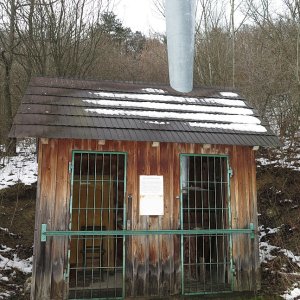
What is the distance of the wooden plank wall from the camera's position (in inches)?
214

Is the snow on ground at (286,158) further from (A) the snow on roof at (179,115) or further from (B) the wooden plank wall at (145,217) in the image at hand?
(B) the wooden plank wall at (145,217)

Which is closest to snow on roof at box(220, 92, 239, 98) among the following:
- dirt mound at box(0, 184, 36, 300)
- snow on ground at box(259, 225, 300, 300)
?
snow on ground at box(259, 225, 300, 300)

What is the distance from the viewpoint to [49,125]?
544 centimetres

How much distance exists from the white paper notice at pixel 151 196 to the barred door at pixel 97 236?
327 mm

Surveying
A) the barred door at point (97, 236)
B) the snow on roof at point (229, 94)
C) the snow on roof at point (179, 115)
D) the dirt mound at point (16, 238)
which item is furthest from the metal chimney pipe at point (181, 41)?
the dirt mound at point (16, 238)

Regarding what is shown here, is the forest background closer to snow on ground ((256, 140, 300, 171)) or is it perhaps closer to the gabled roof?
snow on ground ((256, 140, 300, 171))

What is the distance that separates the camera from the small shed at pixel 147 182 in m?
5.48

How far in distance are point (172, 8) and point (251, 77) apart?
6529mm

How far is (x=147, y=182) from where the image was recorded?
5914 millimetres

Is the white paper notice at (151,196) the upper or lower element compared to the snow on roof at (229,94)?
lower

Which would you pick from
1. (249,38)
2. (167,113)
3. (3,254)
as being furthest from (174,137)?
(249,38)

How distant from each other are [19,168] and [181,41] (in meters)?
7.53

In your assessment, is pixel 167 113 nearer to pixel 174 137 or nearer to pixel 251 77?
pixel 174 137

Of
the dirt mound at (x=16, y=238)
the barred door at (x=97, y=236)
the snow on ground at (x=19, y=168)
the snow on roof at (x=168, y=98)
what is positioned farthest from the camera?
the snow on ground at (x=19, y=168)
